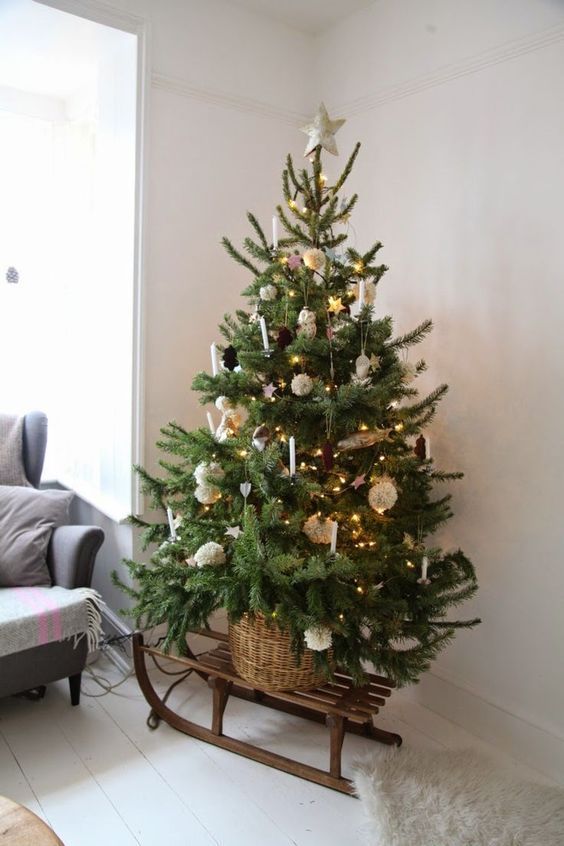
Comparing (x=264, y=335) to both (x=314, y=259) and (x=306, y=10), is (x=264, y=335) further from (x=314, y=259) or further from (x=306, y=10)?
(x=306, y=10)

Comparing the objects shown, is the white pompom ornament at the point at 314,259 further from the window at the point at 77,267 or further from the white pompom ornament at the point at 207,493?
the window at the point at 77,267

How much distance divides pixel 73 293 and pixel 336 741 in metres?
2.29

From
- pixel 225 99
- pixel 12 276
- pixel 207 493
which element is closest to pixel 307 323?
pixel 207 493

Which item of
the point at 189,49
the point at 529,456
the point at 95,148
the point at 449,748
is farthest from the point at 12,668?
the point at 189,49

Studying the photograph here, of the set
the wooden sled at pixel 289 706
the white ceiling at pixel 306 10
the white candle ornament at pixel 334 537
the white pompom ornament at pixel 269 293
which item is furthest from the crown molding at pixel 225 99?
the wooden sled at pixel 289 706

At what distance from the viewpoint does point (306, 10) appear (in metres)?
2.91

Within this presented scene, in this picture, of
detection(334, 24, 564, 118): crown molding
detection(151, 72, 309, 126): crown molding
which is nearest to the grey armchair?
detection(151, 72, 309, 126): crown molding

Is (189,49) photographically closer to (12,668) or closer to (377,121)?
(377,121)

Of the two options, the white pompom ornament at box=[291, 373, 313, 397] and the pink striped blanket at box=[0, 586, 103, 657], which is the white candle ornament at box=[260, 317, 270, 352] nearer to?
the white pompom ornament at box=[291, 373, 313, 397]

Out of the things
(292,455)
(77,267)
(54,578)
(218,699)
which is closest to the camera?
(292,455)

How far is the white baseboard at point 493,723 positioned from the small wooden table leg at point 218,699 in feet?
2.63

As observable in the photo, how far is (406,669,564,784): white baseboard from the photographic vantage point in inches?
90.1

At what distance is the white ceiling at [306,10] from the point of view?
2848mm

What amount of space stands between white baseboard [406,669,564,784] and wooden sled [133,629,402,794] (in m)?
0.30
